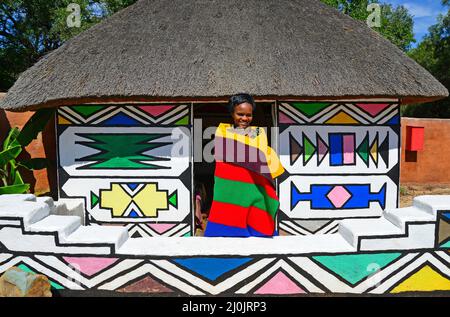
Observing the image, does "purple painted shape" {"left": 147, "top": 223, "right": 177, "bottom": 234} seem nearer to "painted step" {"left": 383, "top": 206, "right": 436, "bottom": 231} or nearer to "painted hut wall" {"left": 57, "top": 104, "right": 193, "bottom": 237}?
"painted hut wall" {"left": 57, "top": 104, "right": 193, "bottom": 237}

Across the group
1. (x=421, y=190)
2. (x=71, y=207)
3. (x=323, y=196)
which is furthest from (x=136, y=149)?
(x=421, y=190)

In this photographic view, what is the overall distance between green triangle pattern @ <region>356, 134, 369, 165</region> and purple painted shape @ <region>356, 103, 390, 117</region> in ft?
1.02

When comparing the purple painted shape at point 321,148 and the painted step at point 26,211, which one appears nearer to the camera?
the painted step at point 26,211

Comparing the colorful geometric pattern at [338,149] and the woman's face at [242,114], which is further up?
the woman's face at [242,114]

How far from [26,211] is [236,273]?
1.55m

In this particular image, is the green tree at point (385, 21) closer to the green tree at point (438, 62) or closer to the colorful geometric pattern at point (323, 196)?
the green tree at point (438, 62)

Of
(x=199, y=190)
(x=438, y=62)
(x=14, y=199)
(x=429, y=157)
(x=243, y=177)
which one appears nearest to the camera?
(x=243, y=177)

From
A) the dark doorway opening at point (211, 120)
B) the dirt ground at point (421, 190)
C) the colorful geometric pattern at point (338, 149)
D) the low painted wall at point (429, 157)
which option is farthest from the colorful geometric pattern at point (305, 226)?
the low painted wall at point (429, 157)

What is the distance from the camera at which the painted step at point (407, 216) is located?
2395mm

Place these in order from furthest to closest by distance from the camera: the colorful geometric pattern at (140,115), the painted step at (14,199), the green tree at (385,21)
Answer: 1. the green tree at (385,21)
2. the colorful geometric pattern at (140,115)
3. the painted step at (14,199)

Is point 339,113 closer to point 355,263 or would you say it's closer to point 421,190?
point 355,263

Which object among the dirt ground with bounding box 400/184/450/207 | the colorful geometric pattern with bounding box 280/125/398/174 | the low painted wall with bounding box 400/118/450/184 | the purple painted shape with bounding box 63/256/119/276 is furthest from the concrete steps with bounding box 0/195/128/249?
the low painted wall with bounding box 400/118/450/184

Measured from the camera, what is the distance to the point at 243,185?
265cm

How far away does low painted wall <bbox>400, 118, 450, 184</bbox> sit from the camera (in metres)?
8.87
